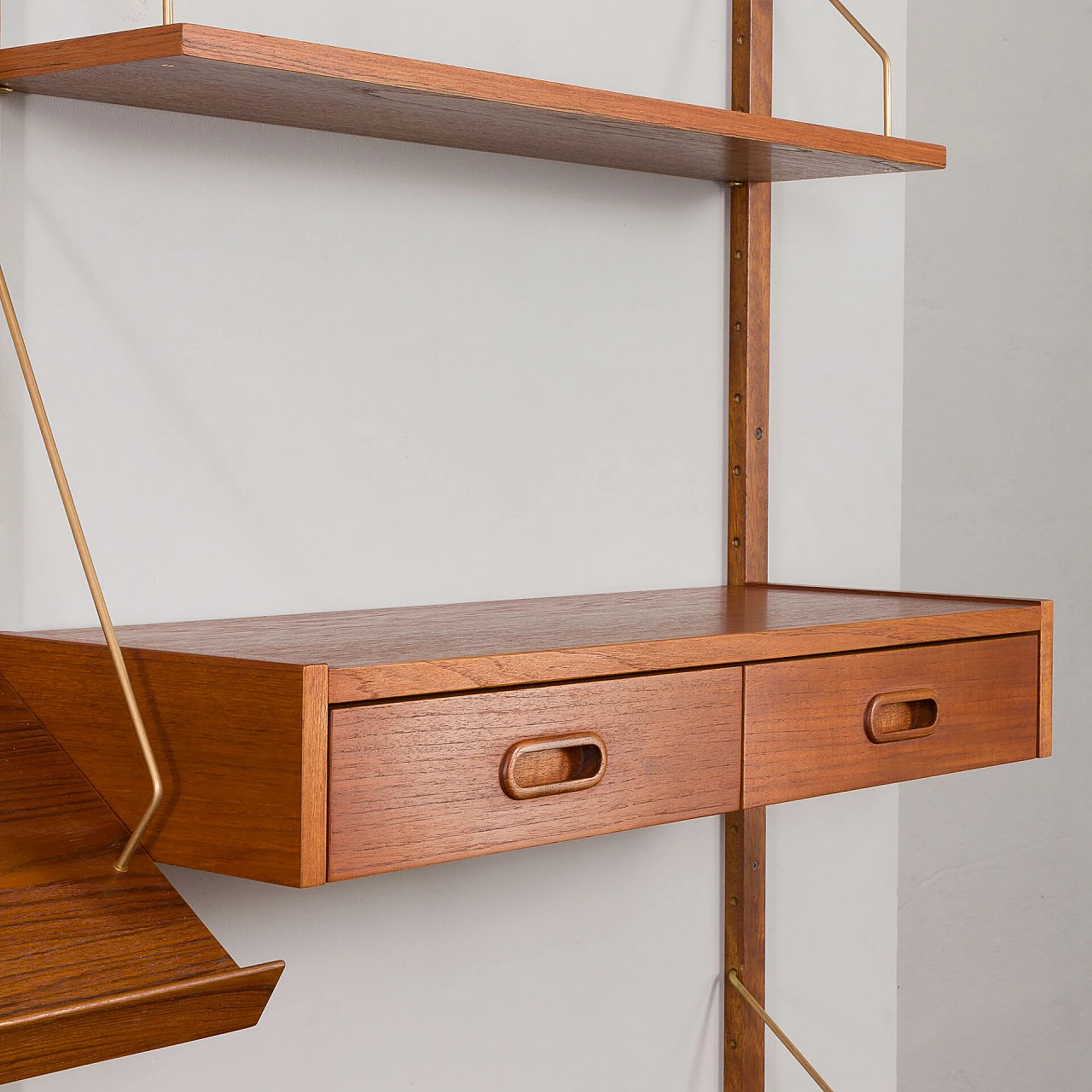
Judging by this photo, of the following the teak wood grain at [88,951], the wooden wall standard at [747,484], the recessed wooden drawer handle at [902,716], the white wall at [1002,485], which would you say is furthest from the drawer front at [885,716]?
the white wall at [1002,485]

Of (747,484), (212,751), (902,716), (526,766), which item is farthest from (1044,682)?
(212,751)

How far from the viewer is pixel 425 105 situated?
1.07 meters

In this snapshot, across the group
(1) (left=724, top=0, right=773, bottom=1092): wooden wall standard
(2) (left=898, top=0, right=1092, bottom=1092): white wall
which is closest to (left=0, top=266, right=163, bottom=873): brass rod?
(1) (left=724, top=0, right=773, bottom=1092): wooden wall standard

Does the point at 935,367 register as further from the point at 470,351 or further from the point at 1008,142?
the point at 470,351

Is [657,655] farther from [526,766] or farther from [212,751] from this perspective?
[212,751]

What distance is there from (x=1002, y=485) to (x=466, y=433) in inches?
44.8

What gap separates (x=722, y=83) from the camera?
1.51 m

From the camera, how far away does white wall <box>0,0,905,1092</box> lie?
1102 millimetres

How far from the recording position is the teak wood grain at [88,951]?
2.38 ft

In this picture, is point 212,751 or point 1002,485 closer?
point 212,751

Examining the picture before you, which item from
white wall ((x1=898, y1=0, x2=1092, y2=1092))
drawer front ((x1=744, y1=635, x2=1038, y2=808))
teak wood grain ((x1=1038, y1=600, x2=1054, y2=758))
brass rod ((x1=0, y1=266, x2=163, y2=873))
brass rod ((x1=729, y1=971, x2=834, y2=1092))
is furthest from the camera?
white wall ((x1=898, y1=0, x2=1092, y2=1092))

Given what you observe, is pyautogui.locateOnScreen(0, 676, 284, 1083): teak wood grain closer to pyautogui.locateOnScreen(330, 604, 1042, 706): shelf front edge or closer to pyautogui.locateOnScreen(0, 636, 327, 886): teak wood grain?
pyautogui.locateOnScreen(0, 636, 327, 886): teak wood grain

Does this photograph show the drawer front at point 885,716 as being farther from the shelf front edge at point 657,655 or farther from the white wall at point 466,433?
the white wall at point 466,433

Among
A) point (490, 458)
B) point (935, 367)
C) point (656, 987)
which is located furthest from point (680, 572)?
point (935, 367)
